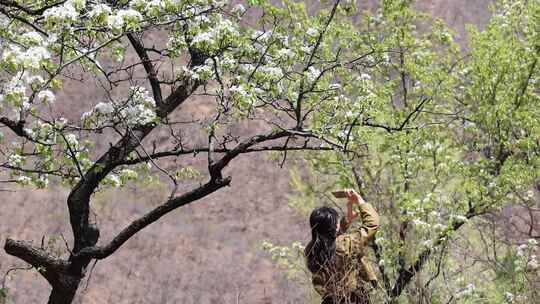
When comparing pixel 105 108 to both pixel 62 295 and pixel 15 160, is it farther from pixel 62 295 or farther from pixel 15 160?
pixel 62 295

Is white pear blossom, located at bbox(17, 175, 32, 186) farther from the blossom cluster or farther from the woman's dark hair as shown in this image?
the woman's dark hair

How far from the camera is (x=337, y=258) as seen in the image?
6.02m

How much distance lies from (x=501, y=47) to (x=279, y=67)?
22.2 feet

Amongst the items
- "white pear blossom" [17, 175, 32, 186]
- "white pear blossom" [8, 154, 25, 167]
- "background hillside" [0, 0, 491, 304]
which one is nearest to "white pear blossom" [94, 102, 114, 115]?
"white pear blossom" [8, 154, 25, 167]

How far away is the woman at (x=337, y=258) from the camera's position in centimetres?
587

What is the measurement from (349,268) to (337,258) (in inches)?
5.0

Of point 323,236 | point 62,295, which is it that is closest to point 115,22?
point 323,236

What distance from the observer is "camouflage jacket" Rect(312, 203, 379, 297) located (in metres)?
5.94

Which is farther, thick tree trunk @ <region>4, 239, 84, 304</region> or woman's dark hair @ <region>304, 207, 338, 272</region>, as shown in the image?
thick tree trunk @ <region>4, 239, 84, 304</region>

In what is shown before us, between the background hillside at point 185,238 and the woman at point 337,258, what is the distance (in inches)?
811

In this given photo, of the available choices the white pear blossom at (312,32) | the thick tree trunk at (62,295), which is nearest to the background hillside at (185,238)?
the thick tree trunk at (62,295)

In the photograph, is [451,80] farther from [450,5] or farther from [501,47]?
[450,5]

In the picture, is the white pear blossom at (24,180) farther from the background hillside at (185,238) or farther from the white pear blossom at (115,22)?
the background hillside at (185,238)

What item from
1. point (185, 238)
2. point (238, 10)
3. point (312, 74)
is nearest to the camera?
point (312, 74)
